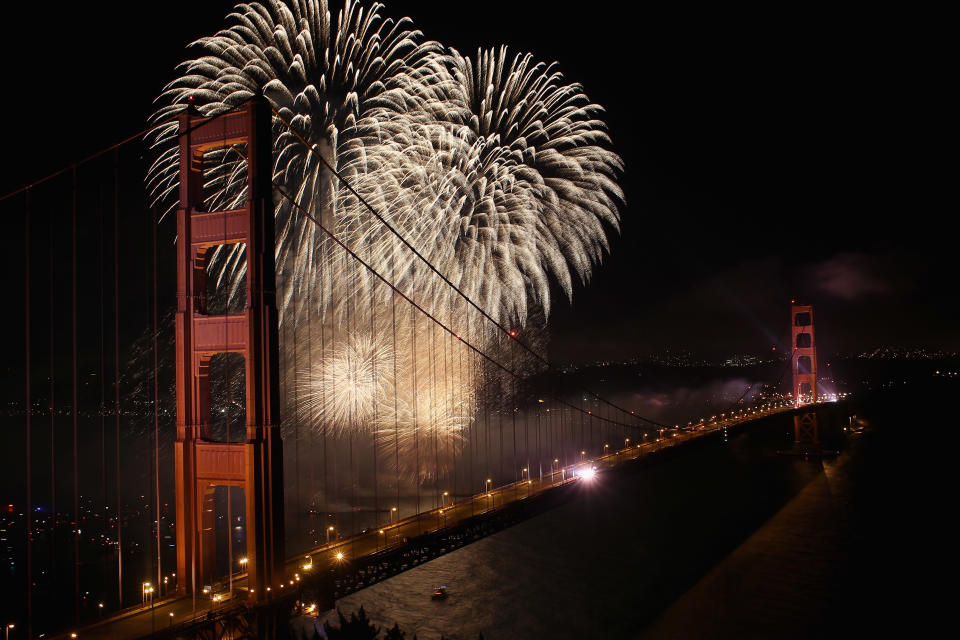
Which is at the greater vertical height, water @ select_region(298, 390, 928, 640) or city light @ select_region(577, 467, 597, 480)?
city light @ select_region(577, 467, 597, 480)

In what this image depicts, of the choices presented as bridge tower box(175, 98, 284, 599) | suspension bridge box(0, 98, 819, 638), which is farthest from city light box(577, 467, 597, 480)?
bridge tower box(175, 98, 284, 599)

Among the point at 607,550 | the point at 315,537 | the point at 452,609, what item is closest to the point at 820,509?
the point at 607,550

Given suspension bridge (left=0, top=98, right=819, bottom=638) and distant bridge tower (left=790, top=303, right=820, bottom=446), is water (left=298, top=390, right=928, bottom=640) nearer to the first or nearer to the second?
suspension bridge (left=0, top=98, right=819, bottom=638)

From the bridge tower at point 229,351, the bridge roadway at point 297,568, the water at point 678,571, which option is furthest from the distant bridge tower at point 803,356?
the bridge tower at point 229,351

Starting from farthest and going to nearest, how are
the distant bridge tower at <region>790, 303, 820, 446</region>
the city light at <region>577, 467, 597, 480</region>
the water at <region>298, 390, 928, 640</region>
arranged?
the distant bridge tower at <region>790, 303, 820, 446</region> < the city light at <region>577, 467, 597, 480</region> < the water at <region>298, 390, 928, 640</region>

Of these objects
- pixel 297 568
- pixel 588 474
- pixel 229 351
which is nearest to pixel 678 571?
pixel 588 474

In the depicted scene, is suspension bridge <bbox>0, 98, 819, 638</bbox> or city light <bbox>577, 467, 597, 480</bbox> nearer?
suspension bridge <bbox>0, 98, 819, 638</bbox>

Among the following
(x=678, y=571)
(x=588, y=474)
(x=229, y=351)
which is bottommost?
(x=678, y=571)

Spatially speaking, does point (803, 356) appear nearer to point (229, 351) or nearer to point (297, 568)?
point (297, 568)
